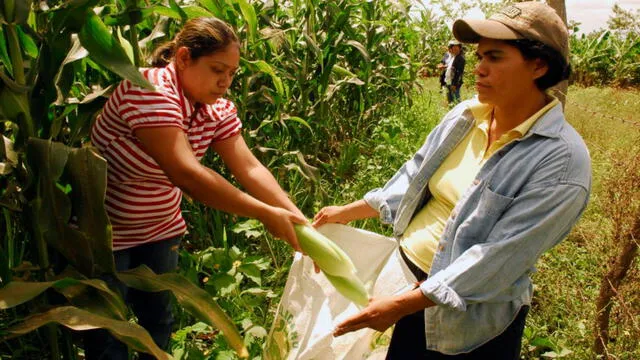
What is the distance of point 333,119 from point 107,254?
4.28 metres

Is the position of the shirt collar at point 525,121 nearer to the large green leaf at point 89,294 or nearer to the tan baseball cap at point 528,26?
the tan baseball cap at point 528,26

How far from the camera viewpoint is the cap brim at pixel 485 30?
152 centimetres

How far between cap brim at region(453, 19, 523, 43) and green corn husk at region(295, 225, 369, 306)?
80cm

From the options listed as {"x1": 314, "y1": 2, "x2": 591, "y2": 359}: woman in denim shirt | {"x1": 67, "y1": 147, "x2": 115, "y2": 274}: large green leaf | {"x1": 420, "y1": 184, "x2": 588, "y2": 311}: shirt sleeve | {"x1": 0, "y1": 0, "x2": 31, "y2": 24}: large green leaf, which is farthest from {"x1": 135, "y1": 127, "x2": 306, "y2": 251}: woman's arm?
{"x1": 420, "y1": 184, "x2": 588, "y2": 311}: shirt sleeve

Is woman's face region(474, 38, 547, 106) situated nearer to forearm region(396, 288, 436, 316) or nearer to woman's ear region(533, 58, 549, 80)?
woman's ear region(533, 58, 549, 80)

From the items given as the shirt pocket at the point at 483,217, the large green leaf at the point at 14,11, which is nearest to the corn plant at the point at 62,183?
the large green leaf at the point at 14,11

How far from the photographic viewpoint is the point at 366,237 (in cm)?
205

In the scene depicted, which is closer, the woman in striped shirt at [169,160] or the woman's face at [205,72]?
the woman in striped shirt at [169,160]

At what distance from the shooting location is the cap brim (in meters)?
1.52

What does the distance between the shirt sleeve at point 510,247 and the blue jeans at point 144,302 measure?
0.99 meters

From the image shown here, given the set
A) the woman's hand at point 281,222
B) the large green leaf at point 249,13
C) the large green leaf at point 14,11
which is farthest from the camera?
the large green leaf at point 249,13

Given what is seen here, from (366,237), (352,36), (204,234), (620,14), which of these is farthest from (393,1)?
(620,14)

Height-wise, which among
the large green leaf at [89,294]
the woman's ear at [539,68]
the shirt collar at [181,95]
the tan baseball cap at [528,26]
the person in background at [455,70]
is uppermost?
the tan baseball cap at [528,26]

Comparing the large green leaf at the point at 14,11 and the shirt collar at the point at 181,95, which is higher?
the large green leaf at the point at 14,11
